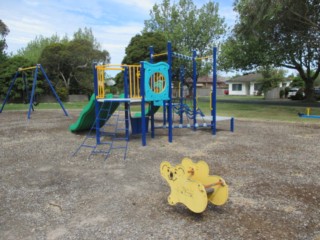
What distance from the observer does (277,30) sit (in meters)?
17.1

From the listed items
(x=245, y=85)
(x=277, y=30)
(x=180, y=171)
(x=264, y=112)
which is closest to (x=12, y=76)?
(x=264, y=112)

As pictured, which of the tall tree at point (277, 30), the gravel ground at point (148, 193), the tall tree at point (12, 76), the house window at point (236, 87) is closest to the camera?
the gravel ground at point (148, 193)

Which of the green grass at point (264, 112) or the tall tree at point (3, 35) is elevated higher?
the tall tree at point (3, 35)

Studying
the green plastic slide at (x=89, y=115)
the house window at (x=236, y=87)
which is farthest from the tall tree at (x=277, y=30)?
the house window at (x=236, y=87)

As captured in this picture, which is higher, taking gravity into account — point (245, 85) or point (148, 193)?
point (245, 85)

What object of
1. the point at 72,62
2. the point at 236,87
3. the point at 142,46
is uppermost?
the point at 142,46

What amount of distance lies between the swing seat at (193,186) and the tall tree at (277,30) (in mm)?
11511

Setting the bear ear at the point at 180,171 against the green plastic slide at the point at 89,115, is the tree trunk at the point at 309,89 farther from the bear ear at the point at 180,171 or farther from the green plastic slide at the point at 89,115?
the bear ear at the point at 180,171

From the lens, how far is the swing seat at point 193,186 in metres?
3.19

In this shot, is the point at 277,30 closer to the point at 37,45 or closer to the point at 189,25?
the point at 189,25

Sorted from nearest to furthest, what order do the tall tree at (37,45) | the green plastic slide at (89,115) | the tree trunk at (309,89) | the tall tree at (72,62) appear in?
the green plastic slide at (89,115)
the tree trunk at (309,89)
the tall tree at (72,62)
the tall tree at (37,45)

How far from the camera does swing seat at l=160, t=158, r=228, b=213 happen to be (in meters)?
3.19

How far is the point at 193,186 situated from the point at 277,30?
16.4m

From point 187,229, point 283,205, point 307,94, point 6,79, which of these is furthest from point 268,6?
point 6,79
